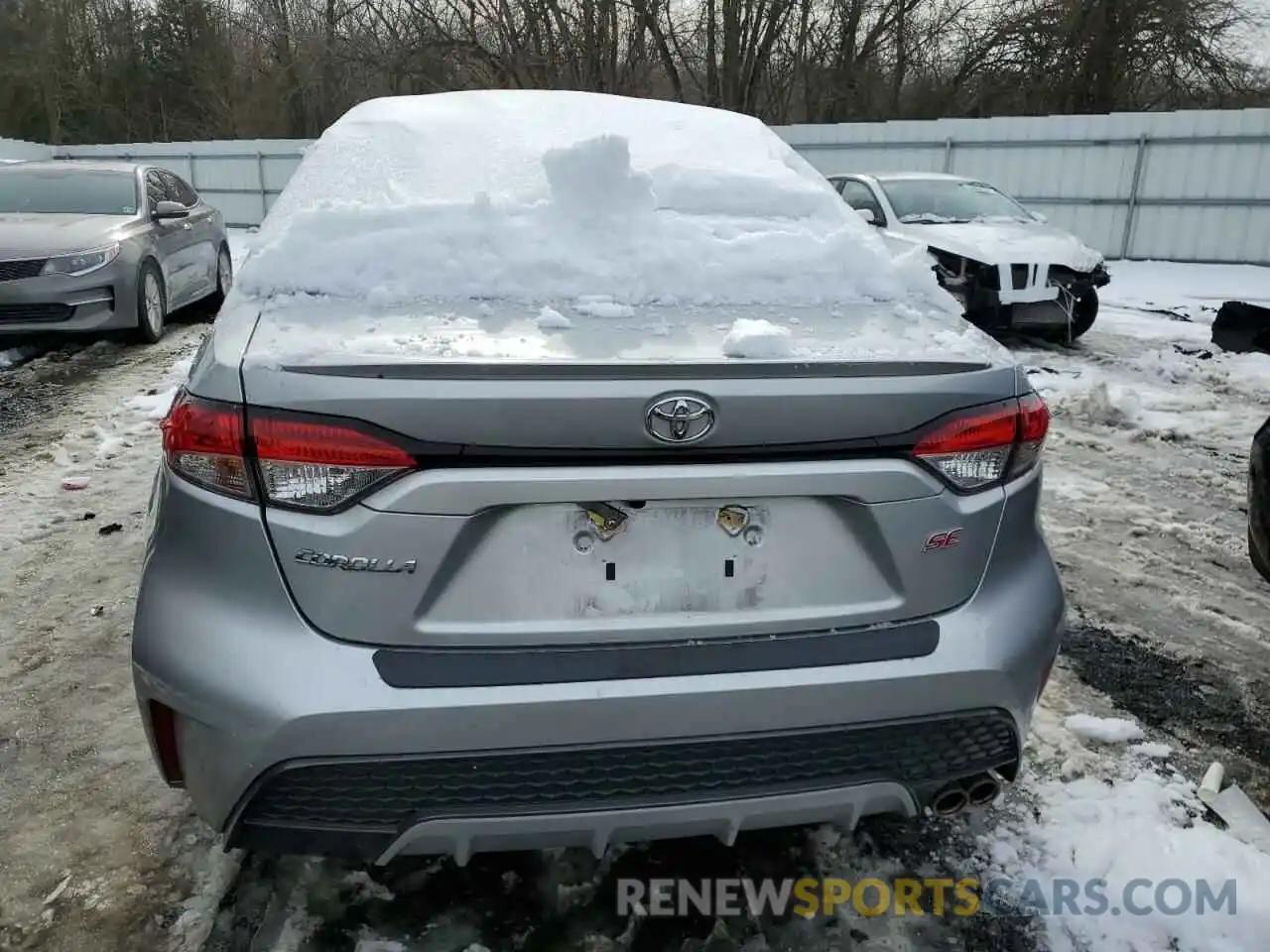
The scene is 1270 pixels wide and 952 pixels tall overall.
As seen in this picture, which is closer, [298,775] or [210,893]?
[298,775]

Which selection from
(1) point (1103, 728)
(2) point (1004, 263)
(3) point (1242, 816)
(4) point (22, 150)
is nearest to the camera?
(3) point (1242, 816)

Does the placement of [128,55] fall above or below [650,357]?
above

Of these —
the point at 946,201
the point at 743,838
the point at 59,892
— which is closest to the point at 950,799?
the point at 743,838

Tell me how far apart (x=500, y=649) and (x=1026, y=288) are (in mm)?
7849

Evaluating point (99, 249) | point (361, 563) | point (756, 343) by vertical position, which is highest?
point (756, 343)

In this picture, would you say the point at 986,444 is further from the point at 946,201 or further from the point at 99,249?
the point at 946,201

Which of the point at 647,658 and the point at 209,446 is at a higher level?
the point at 209,446

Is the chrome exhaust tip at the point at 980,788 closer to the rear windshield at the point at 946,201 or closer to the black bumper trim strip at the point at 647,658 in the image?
the black bumper trim strip at the point at 647,658

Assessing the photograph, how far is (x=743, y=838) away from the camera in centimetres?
230

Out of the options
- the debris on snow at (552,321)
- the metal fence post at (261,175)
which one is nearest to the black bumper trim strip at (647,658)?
the debris on snow at (552,321)

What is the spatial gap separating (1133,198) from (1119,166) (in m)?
0.55

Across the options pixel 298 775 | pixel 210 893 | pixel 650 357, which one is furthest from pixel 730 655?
pixel 210 893

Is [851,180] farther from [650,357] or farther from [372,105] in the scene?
[650,357]

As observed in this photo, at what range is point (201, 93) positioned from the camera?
30766 mm
